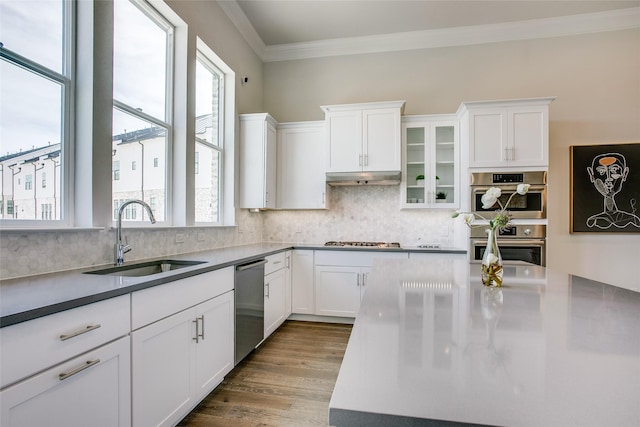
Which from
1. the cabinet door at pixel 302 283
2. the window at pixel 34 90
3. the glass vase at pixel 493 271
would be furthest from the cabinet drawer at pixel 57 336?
the cabinet door at pixel 302 283

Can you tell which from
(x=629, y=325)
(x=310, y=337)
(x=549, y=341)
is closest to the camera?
(x=549, y=341)

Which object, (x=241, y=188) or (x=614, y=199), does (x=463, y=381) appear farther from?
(x=614, y=199)

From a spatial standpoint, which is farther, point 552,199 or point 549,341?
point 552,199

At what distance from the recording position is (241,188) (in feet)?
12.2

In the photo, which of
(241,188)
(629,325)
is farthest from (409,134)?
(629,325)

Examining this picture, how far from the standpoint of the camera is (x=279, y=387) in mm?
2232

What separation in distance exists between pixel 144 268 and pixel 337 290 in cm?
206

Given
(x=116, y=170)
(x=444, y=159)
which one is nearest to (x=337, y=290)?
(x=444, y=159)

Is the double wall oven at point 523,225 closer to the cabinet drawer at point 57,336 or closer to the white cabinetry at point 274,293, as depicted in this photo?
the white cabinetry at point 274,293

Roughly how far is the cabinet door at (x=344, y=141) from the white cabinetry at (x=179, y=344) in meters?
1.96

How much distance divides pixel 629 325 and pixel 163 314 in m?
1.81

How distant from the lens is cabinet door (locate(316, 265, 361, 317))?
3.54 meters

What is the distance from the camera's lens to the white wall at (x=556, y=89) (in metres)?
3.57

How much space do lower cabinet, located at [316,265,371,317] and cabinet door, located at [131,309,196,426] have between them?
191 centimetres
